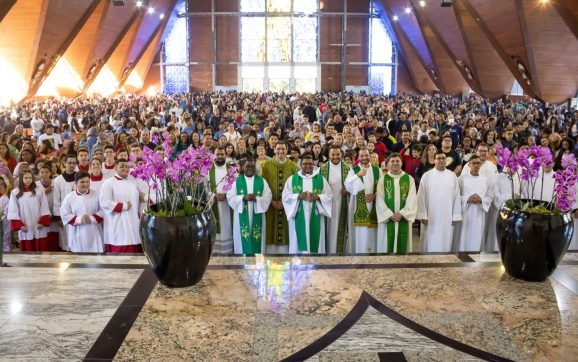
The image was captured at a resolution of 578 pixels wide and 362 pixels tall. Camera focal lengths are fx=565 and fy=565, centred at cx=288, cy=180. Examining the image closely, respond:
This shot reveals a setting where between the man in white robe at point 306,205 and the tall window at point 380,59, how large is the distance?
40.6 m

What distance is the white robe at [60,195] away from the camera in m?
7.29

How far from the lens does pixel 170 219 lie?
386cm

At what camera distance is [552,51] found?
849 inches

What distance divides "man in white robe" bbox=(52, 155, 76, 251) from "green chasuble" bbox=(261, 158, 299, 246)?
2.55 meters

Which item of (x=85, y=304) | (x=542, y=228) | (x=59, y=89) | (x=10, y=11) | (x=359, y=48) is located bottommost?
(x=85, y=304)

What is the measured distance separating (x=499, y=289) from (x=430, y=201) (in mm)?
3299

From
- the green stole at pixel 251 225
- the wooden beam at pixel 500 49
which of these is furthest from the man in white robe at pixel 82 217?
the wooden beam at pixel 500 49

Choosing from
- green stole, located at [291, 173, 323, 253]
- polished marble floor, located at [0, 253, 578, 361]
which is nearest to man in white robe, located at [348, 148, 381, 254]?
green stole, located at [291, 173, 323, 253]

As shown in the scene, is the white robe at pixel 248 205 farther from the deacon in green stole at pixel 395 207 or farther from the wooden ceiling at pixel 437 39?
the wooden ceiling at pixel 437 39

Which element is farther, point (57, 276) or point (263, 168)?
point (263, 168)

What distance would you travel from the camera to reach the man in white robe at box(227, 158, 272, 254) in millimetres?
7301

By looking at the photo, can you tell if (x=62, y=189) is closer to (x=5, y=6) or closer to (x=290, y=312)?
(x=290, y=312)

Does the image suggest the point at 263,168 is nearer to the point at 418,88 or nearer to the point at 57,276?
the point at 57,276

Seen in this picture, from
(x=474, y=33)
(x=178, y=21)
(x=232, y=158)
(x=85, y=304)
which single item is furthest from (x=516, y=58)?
(x=178, y=21)
